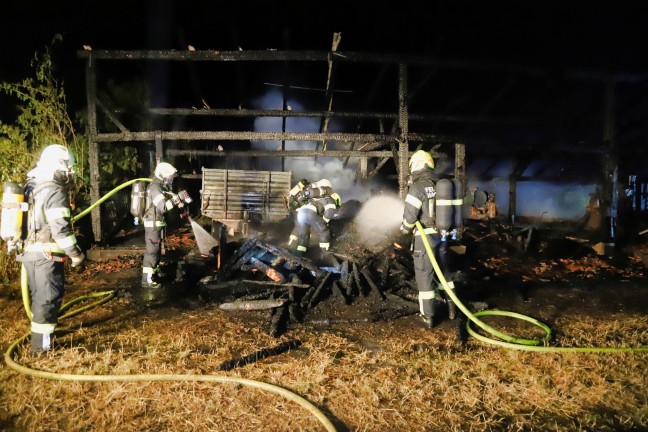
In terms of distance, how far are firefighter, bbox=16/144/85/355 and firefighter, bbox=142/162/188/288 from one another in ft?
8.44

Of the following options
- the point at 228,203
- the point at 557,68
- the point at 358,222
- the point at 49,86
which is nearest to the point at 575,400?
the point at 358,222

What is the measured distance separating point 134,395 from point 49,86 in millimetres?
8625

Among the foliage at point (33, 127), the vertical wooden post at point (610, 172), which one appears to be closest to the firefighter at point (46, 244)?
the foliage at point (33, 127)

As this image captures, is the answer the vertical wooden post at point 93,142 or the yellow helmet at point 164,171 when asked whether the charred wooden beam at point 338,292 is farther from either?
the vertical wooden post at point 93,142

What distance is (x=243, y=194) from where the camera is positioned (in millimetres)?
11328

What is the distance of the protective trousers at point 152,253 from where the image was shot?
22.0ft

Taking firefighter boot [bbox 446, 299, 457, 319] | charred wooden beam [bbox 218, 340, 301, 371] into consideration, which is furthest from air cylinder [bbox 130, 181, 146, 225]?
firefighter boot [bbox 446, 299, 457, 319]

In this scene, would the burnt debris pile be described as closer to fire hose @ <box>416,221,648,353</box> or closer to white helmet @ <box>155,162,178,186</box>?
fire hose @ <box>416,221,648,353</box>

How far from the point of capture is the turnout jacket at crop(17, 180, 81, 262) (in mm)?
3953

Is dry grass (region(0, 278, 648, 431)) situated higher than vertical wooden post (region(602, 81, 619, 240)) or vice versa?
vertical wooden post (region(602, 81, 619, 240))

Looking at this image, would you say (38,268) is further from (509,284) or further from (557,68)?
(557,68)

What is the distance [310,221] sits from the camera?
866 centimetres

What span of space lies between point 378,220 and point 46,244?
8.85 meters

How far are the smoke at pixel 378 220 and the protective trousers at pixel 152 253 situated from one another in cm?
528
